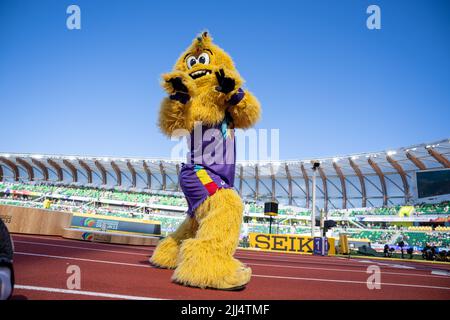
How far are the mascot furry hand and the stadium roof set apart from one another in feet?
88.1

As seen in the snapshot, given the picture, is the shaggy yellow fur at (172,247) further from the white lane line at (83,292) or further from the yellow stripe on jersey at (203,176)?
the white lane line at (83,292)

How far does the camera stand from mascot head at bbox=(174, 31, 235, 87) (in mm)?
3170

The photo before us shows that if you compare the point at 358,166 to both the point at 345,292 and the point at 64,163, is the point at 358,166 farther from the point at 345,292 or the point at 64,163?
the point at 64,163

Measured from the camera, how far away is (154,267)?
10.3 feet

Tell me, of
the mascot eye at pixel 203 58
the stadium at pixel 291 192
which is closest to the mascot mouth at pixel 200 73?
the mascot eye at pixel 203 58

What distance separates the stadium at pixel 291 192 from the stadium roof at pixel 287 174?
10cm

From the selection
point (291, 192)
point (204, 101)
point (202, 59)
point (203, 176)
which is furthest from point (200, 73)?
point (291, 192)

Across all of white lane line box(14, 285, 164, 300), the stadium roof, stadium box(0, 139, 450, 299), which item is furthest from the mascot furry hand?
the stadium roof

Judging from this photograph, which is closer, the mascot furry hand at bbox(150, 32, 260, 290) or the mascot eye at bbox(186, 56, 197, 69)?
the mascot furry hand at bbox(150, 32, 260, 290)

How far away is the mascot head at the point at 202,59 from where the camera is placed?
3.17 meters

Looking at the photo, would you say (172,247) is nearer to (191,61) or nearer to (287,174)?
(191,61)

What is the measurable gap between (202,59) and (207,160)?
125 centimetres

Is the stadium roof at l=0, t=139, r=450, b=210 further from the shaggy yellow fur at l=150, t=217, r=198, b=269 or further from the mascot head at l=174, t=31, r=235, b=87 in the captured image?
the shaggy yellow fur at l=150, t=217, r=198, b=269
